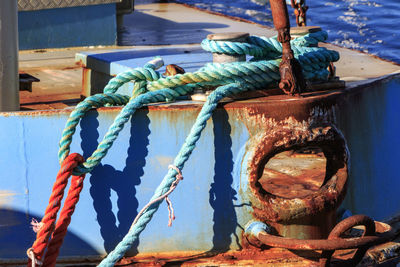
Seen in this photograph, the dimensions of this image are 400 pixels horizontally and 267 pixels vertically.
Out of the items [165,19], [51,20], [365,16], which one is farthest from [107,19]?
[365,16]

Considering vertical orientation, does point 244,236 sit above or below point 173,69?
below

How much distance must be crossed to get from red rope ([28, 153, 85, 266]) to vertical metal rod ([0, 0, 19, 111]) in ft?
2.30

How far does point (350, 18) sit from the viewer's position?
38.4 feet

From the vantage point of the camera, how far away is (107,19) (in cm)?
609

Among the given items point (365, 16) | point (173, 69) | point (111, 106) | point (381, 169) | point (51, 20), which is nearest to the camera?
point (111, 106)

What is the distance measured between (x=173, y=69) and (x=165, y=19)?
4462 mm

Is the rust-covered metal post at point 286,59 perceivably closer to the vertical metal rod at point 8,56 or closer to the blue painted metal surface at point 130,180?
the blue painted metal surface at point 130,180

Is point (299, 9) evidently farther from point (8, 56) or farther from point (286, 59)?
point (8, 56)

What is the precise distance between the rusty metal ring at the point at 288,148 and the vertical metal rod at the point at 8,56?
1.32 metres

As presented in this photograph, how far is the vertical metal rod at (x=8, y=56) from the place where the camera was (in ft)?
11.1

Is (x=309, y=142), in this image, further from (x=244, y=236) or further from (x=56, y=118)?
(x=56, y=118)

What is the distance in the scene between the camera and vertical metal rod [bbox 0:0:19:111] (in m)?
3.40

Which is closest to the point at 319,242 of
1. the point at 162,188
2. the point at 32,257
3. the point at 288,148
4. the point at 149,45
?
the point at 288,148

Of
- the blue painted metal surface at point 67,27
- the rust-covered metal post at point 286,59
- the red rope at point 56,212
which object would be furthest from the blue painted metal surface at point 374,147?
the blue painted metal surface at point 67,27
